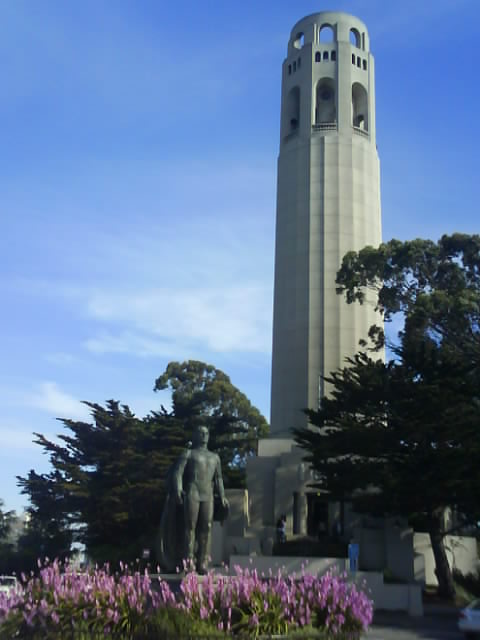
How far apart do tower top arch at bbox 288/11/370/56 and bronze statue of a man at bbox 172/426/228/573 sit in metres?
37.7

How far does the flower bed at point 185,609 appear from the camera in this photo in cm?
851

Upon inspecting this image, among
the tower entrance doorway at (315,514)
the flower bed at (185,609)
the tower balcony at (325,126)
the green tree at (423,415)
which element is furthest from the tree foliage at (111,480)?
the flower bed at (185,609)

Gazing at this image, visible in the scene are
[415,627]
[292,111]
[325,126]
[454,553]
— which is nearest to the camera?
[415,627]

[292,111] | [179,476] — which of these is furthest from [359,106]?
[179,476]

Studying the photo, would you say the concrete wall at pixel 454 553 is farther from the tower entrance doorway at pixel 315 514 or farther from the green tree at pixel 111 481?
the green tree at pixel 111 481

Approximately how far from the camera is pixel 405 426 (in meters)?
22.1

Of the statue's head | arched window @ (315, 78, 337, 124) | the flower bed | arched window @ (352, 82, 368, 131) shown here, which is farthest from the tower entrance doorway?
the flower bed

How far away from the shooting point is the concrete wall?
1108 inches

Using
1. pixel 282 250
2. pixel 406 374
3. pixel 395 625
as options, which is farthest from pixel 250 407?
pixel 395 625

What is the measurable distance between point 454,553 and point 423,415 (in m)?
9.46

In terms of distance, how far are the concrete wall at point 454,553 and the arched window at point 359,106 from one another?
24.9 m

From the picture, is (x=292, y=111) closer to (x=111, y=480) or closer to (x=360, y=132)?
(x=360, y=132)

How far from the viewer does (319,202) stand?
40.7m

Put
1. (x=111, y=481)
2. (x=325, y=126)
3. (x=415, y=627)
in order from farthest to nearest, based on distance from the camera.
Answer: (x=325, y=126), (x=111, y=481), (x=415, y=627)
